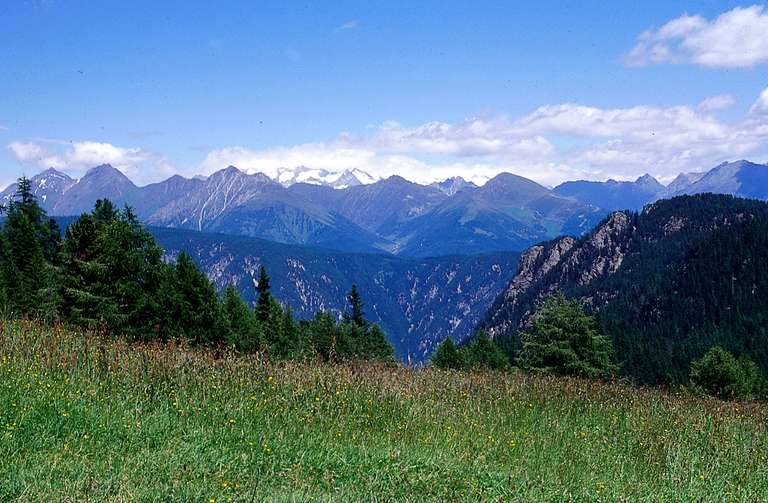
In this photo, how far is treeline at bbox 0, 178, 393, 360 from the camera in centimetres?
2845

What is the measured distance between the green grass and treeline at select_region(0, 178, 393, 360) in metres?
3.16

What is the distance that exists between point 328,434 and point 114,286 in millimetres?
24506

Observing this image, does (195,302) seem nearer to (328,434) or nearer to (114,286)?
(114,286)

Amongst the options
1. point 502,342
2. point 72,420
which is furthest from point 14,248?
point 502,342

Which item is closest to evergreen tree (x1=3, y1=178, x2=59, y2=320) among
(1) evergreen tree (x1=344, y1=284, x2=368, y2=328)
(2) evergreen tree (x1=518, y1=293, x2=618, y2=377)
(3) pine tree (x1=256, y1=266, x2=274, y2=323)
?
(3) pine tree (x1=256, y1=266, x2=274, y2=323)

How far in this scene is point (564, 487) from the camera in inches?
293

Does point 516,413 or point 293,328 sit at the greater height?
point 516,413

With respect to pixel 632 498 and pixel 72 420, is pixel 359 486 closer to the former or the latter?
pixel 632 498

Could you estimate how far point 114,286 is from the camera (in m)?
29.6

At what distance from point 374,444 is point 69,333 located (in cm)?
729

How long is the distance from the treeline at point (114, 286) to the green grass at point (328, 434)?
316 centimetres

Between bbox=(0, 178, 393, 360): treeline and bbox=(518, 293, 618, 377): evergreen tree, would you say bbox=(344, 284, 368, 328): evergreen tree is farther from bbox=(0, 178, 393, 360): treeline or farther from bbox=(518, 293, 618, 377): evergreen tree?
bbox=(518, 293, 618, 377): evergreen tree

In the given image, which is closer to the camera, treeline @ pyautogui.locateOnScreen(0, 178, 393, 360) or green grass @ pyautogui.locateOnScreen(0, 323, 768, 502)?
green grass @ pyautogui.locateOnScreen(0, 323, 768, 502)

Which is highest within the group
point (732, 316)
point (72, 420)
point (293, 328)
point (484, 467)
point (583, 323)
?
point (72, 420)
